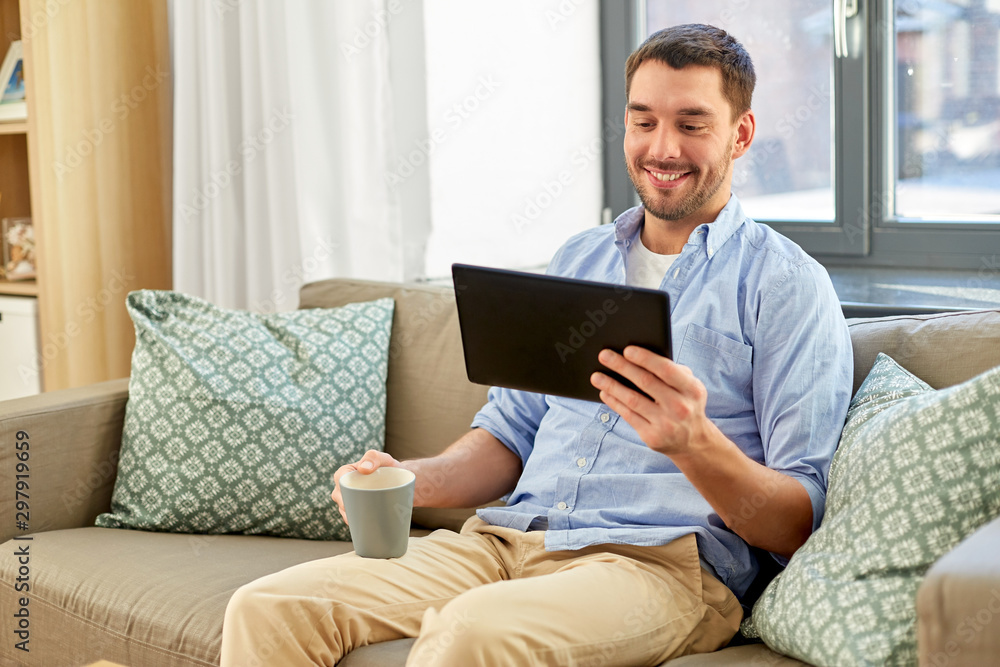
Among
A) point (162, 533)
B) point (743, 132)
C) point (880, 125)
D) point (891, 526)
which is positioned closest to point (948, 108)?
point (880, 125)

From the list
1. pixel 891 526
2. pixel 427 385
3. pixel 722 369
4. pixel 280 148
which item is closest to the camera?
pixel 891 526

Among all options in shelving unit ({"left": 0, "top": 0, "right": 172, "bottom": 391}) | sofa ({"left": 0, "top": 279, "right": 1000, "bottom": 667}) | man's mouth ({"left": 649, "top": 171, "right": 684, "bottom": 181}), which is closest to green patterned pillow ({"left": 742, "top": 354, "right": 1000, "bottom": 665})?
sofa ({"left": 0, "top": 279, "right": 1000, "bottom": 667})

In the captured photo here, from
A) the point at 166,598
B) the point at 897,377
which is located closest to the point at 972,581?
the point at 897,377

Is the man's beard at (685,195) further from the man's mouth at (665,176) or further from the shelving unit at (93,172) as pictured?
the shelving unit at (93,172)

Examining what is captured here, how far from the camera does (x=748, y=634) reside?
129cm

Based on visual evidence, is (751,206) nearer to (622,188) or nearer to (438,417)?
(622,188)

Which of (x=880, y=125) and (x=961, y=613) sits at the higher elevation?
(x=880, y=125)

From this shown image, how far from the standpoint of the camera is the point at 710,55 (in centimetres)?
145

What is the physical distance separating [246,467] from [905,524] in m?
1.11

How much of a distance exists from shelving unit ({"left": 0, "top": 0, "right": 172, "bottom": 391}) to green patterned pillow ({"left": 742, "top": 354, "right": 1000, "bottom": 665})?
207 centimetres

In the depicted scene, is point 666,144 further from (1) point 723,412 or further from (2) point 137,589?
(2) point 137,589

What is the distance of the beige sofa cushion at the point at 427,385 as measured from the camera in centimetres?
184

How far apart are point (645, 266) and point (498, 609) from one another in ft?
2.08

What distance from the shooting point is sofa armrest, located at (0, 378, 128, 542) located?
68.2 inches
